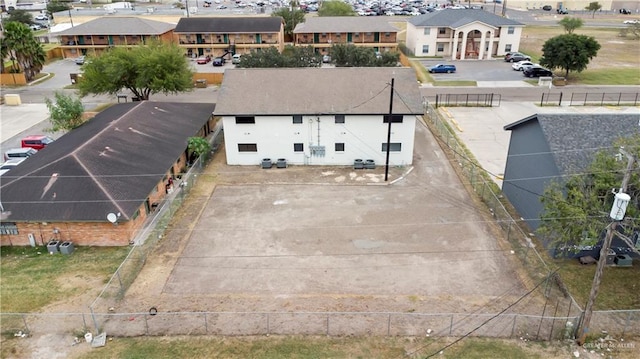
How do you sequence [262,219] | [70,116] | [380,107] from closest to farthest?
1. [262,219]
2. [380,107]
3. [70,116]

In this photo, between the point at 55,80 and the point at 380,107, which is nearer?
the point at 380,107

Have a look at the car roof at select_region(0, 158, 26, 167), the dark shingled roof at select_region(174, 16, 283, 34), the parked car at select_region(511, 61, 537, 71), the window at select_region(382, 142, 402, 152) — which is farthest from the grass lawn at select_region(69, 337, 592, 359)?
the dark shingled roof at select_region(174, 16, 283, 34)

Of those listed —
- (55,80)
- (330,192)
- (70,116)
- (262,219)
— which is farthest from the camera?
(55,80)

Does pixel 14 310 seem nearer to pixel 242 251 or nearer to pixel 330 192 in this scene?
pixel 242 251

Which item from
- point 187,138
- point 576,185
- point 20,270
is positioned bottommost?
point 20,270

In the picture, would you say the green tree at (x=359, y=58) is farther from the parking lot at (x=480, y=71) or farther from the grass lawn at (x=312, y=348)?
the grass lawn at (x=312, y=348)

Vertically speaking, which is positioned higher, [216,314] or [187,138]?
[187,138]

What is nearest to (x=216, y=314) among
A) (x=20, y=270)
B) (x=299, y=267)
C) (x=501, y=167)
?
(x=299, y=267)
